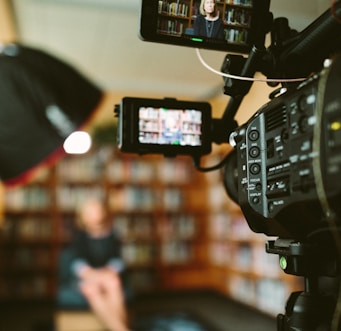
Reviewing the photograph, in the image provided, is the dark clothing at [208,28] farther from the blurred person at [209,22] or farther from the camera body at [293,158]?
the camera body at [293,158]

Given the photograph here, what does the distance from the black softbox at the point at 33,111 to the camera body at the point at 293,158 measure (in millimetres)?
499

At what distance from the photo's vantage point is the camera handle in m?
0.60

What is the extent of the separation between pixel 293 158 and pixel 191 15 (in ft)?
1.01

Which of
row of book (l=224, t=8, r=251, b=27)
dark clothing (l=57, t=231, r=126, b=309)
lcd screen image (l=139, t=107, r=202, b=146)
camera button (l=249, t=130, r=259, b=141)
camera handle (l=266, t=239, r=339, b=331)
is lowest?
dark clothing (l=57, t=231, r=126, b=309)

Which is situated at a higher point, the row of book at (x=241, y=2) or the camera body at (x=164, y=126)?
the row of book at (x=241, y=2)

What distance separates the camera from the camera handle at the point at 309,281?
60 cm

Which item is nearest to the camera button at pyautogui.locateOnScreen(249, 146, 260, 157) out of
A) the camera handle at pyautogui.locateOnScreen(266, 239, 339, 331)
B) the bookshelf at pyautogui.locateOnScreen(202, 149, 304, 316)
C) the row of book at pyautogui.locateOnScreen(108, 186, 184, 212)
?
the camera handle at pyautogui.locateOnScreen(266, 239, 339, 331)

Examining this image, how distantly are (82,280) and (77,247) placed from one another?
0.92 feet

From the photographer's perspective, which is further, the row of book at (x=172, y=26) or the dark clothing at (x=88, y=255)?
the dark clothing at (x=88, y=255)

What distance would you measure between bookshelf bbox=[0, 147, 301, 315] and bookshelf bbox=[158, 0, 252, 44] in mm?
3411

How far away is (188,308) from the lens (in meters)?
4.08

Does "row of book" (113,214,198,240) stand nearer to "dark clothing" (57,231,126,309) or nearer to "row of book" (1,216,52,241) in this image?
"row of book" (1,216,52,241)

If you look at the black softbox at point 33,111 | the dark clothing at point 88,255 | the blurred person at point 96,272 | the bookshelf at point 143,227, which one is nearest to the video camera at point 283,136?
the black softbox at point 33,111

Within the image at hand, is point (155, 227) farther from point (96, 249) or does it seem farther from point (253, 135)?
point (253, 135)
